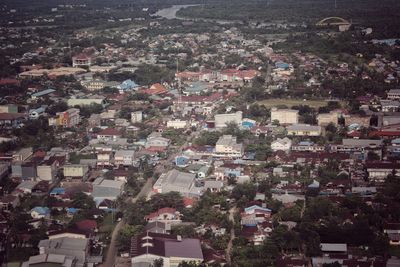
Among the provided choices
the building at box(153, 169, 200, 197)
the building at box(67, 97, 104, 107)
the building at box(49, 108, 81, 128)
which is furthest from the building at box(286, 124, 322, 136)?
the building at box(67, 97, 104, 107)

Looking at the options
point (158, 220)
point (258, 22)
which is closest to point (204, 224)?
point (158, 220)

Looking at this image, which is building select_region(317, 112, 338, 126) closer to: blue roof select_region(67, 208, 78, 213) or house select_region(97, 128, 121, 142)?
house select_region(97, 128, 121, 142)

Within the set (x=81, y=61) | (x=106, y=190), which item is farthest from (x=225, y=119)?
(x=81, y=61)

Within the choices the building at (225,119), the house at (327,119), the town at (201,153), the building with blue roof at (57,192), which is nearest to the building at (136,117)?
the town at (201,153)

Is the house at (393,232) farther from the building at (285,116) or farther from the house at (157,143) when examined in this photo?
the building at (285,116)

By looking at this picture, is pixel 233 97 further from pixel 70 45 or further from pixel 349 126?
pixel 70 45

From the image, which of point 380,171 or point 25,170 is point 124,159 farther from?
point 380,171
